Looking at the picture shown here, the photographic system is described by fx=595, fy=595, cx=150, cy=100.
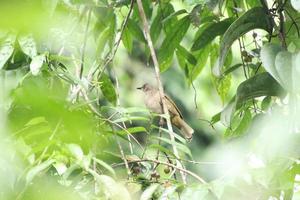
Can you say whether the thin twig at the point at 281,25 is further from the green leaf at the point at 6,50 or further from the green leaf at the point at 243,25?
the green leaf at the point at 6,50

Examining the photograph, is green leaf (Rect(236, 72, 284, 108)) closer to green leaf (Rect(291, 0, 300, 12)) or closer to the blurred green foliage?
the blurred green foliage

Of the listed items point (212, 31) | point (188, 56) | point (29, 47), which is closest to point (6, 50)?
point (29, 47)

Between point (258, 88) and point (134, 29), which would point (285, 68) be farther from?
point (134, 29)

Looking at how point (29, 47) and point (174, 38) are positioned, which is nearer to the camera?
point (29, 47)

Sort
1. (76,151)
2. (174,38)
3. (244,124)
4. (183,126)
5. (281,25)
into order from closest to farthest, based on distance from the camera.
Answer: (76,151)
(281,25)
(244,124)
(174,38)
(183,126)

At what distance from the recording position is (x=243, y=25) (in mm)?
1160

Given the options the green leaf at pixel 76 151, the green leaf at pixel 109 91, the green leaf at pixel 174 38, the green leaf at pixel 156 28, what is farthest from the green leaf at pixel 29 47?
the green leaf at pixel 156 28

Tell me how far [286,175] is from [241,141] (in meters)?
0.37

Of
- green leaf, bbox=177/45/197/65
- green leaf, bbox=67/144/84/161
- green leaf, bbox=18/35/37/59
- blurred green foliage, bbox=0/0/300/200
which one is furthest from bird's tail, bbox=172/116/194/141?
green leaf, bbox=67/144/84/161

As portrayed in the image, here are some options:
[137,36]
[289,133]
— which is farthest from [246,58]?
[289,133]

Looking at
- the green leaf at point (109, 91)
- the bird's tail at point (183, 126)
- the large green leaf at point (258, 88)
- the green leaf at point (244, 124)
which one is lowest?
the bird's tail at point (183, 126)

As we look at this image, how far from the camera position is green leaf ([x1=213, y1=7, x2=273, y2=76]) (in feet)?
3.76

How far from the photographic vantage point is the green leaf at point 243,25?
115 centimetres

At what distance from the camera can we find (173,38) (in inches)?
62.2
